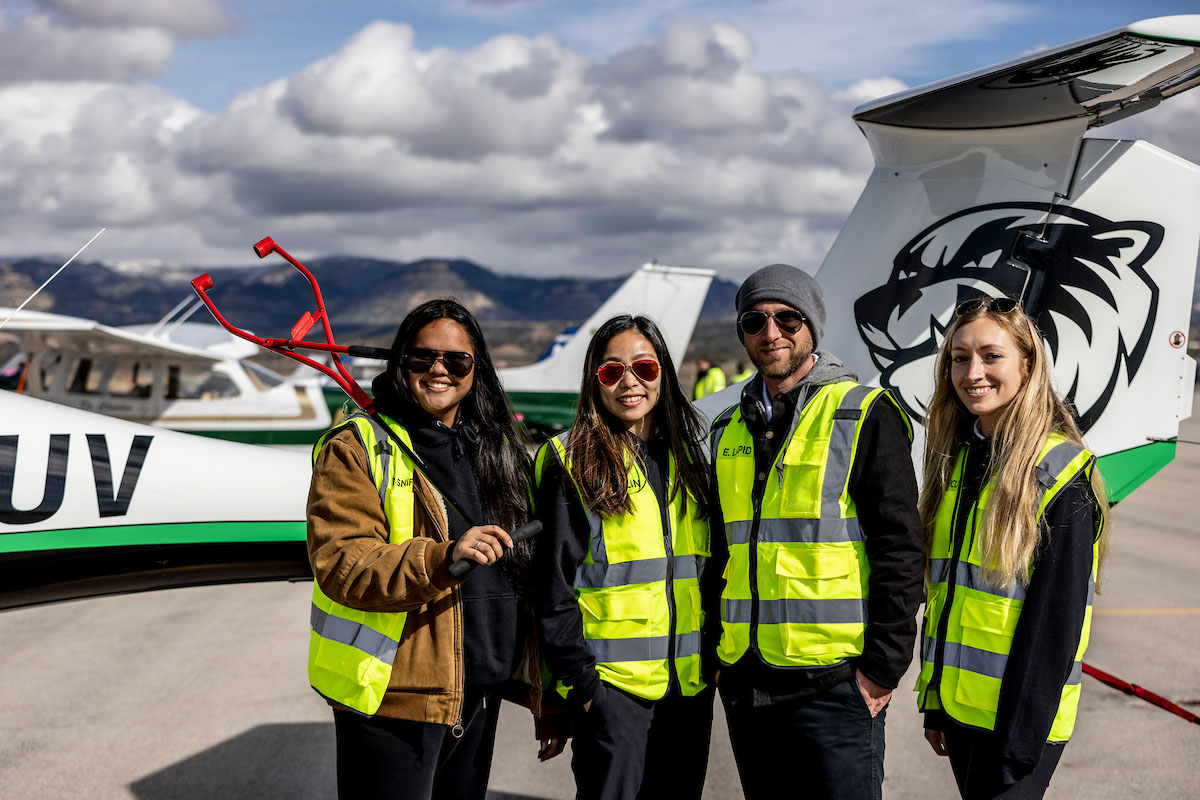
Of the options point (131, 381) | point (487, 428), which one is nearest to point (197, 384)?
point (131, 381)

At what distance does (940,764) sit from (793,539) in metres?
2.35

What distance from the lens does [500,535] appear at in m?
1.85

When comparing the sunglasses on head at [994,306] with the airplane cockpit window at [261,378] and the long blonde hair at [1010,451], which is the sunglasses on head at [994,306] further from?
the airplane cockpit window at [261,378]

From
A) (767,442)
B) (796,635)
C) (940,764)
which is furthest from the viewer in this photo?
Result: (940,764)

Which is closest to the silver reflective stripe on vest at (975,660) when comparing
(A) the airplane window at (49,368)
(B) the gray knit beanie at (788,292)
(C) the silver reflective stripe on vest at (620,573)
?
(C) the silver reflective stripe on vest at (620,573)

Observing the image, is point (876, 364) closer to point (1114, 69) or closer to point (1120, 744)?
point (1114, 69)

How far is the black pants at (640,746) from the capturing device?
81.7 inches

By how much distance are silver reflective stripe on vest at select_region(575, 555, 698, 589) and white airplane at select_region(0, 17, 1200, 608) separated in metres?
1.84

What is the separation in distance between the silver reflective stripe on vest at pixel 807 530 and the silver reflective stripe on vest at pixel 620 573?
0.28m

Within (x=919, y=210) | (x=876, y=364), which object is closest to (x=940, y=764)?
(x=876, y=364)

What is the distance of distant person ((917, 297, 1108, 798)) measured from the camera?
6.08 ft

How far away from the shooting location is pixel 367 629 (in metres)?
1.97

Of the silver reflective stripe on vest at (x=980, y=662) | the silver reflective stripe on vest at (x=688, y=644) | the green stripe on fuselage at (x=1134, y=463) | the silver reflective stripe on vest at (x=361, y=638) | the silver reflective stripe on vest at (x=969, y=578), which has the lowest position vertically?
the silver reflective stripe on vest at (x=688, y=644)

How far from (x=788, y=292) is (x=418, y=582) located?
1.15 meters
